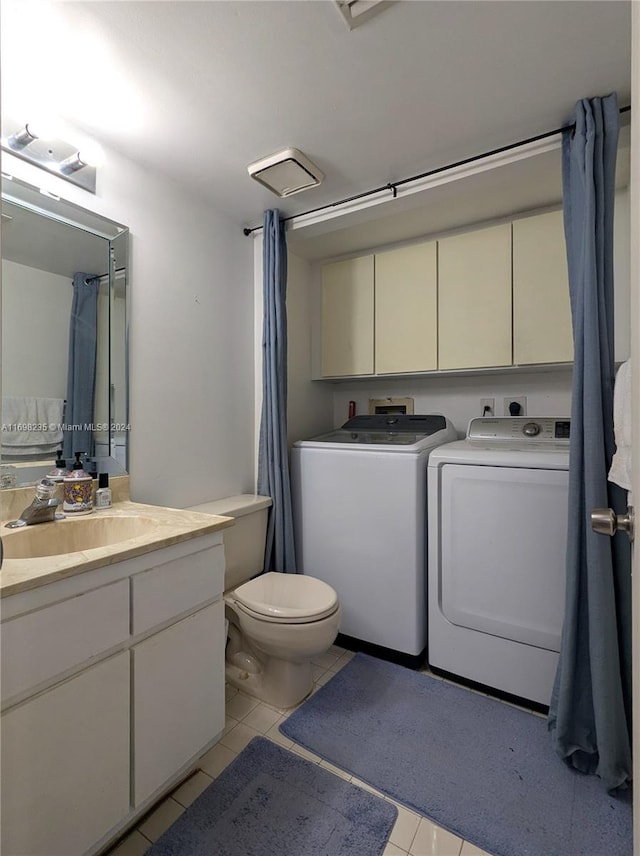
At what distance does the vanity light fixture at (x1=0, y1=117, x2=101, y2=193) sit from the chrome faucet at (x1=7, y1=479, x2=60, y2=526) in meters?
1.11

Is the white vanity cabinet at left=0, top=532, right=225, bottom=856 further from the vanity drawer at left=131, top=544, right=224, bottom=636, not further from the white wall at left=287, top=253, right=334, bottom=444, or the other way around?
the white wall at left=287, top=253, right=334, bottom=444

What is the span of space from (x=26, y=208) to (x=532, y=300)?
2.14 m

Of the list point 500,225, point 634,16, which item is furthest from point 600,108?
point 634,16

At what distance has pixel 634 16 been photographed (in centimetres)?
72

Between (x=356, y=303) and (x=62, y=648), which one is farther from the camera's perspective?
(x=356, y=303)

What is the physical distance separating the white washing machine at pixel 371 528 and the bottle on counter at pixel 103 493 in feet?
3.26

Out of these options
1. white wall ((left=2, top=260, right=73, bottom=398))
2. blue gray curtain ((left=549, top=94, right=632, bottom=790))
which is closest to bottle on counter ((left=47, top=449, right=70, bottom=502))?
white wall ((left=2, top=260, right=73, bottom=398))

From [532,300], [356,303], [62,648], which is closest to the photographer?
[62,648]

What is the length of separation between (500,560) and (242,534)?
1.18 m

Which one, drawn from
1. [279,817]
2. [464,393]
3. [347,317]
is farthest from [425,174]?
[279,817]

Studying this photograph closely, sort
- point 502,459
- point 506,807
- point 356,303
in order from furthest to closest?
point 356,303, point 502,459, point 506,807

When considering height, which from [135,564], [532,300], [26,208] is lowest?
[135,564]

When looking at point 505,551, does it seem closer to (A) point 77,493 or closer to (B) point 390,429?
(B) point 390,429

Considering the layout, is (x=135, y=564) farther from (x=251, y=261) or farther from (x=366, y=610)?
(x=251, y=261)
